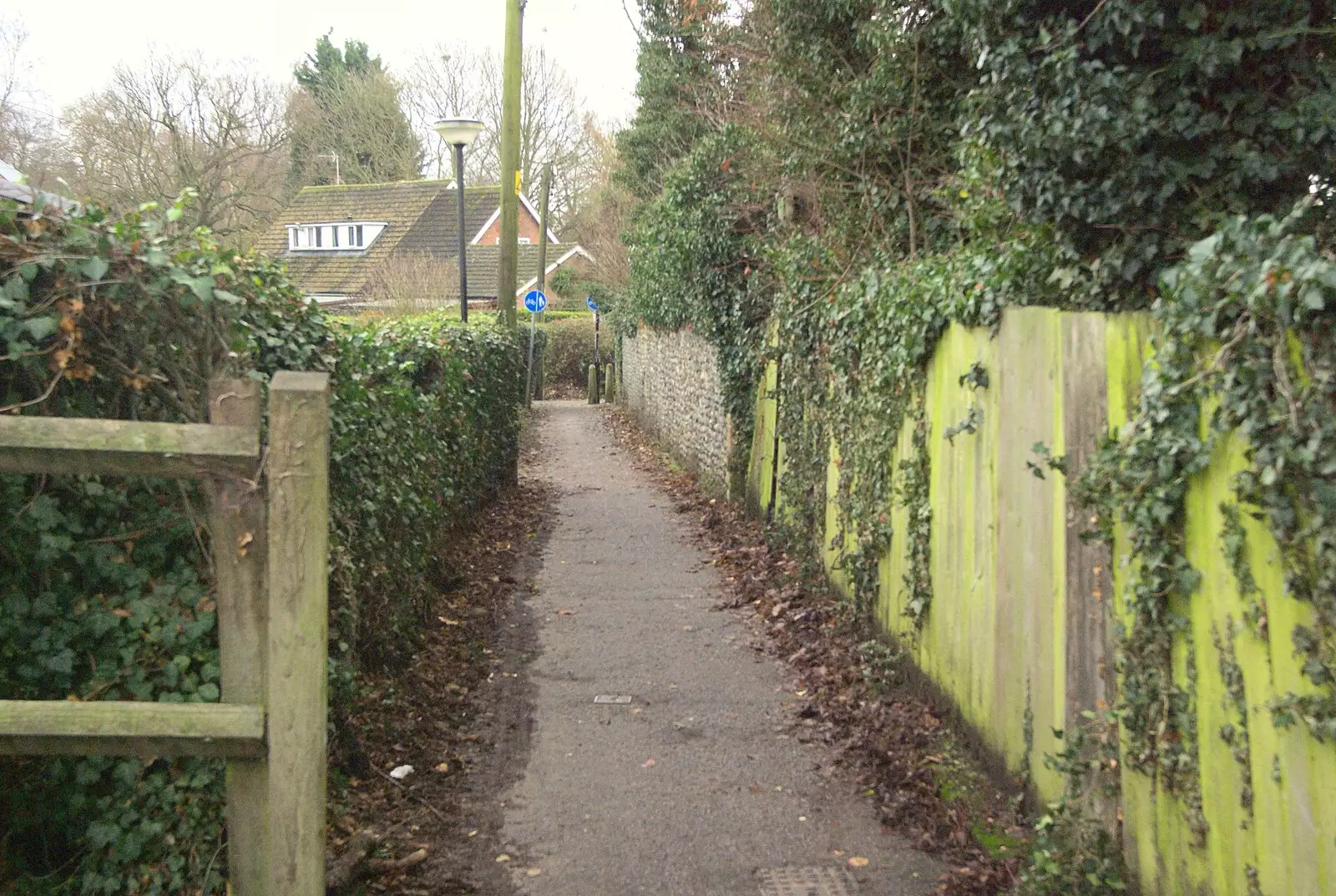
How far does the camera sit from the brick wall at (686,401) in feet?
46.6

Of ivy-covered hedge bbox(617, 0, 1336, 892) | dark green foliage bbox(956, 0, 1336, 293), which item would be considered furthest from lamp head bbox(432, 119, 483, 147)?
dark green foliage bbox(956, 0, 1336, 293)

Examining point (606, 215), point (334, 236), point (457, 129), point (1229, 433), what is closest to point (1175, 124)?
point (1229, 433)

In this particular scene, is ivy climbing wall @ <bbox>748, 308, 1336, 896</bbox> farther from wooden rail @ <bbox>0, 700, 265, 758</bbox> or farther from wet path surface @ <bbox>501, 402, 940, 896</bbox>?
wooden rail @ <bbox>0, 700, 265, 758</bbox>

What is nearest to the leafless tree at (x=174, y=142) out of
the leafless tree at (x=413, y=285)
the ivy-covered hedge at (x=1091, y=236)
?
the leafless tree at (x=413, y=285)

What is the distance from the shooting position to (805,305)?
9375mm

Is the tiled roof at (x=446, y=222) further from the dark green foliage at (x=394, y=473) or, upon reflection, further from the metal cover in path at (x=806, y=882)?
the metal cover in path at (x=806, y=882)

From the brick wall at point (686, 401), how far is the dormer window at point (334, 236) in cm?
2445

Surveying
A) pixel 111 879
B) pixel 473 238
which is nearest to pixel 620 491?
pixel 111 879

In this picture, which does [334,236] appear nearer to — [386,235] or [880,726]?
[386,235]

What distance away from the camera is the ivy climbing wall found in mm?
2912

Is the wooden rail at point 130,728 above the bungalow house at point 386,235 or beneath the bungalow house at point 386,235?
beneath

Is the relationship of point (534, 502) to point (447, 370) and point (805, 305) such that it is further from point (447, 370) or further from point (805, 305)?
point (805, 305)

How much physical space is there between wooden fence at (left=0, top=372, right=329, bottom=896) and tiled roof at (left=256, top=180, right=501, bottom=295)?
4226cm

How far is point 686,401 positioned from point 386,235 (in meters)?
32.7
